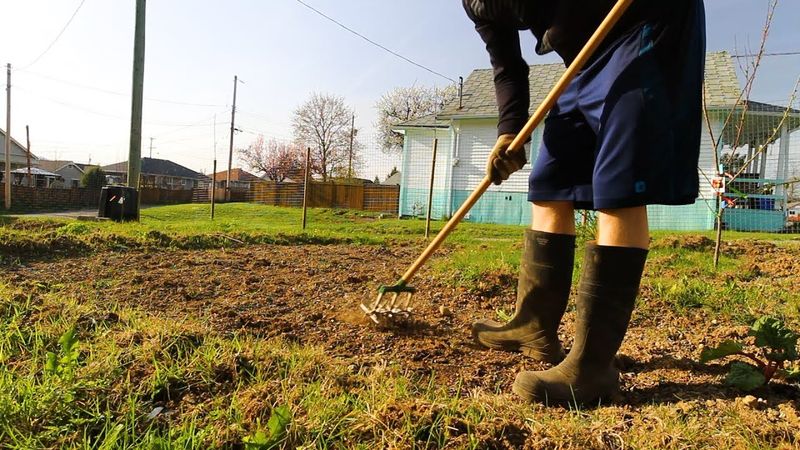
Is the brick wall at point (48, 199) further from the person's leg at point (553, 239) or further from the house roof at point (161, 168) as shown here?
the house roof at point (161, 168)

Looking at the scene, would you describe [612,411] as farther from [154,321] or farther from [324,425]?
[154,321]

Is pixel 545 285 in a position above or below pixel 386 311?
above

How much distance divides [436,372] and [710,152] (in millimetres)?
12936

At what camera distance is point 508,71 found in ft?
6.77

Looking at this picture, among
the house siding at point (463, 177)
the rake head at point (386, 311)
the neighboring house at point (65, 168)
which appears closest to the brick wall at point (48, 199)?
the house siding at point (463, 177)

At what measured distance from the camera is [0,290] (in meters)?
2.23

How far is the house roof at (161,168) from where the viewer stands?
65.2m

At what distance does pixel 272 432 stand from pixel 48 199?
28.3m

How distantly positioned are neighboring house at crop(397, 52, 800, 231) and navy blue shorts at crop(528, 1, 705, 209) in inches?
484

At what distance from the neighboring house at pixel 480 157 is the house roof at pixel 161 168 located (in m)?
56.7

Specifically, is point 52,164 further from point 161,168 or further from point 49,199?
point 49,199

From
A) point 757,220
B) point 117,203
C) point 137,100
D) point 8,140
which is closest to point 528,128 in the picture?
point 117,203

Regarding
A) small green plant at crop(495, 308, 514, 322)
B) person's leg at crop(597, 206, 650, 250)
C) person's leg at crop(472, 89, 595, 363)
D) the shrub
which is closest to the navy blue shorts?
person's leg at crop(597, 206, 650, 250)

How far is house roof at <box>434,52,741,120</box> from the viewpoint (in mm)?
12844
